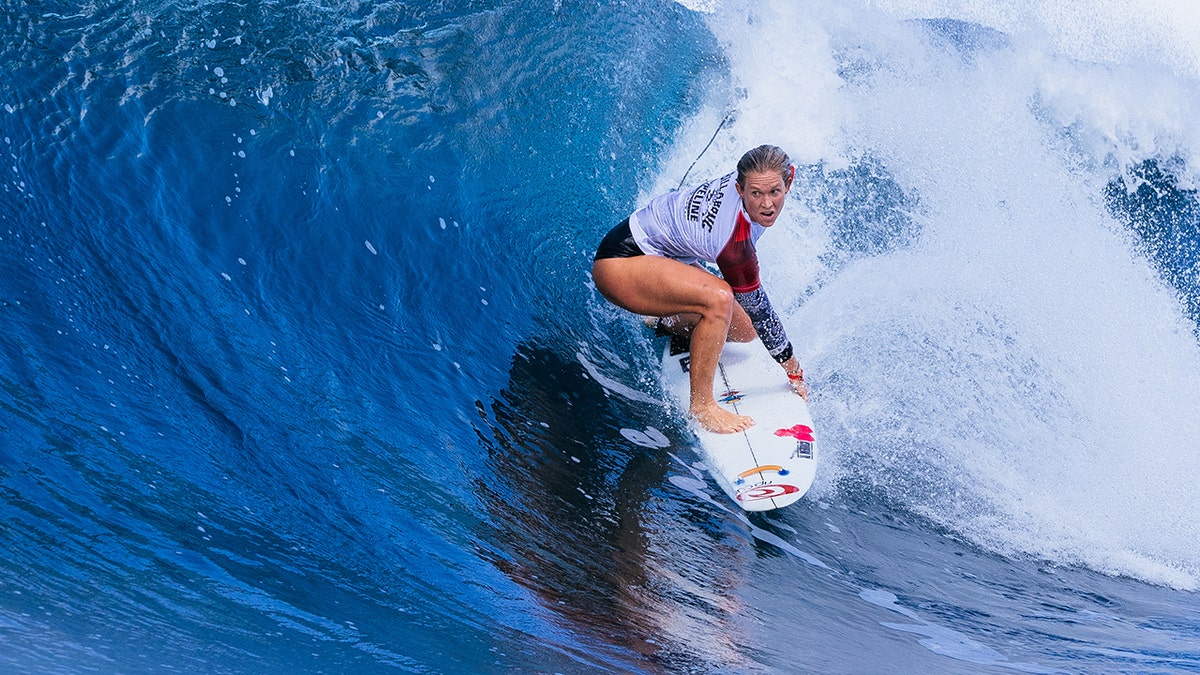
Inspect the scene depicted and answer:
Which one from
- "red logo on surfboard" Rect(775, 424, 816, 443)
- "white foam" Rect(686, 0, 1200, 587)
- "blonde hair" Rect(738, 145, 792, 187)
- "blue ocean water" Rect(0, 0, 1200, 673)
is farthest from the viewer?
"white foam" Rect(686, 0, 1200, 587)

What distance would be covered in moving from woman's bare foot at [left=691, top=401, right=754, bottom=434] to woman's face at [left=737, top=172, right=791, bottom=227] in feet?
2.97

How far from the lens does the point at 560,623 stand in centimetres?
310

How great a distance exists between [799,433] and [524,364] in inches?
52.0

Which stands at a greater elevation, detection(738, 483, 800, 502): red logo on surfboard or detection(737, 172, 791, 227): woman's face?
detection(737, 172, 791, 227): woman's face

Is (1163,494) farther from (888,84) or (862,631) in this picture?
(888,84)

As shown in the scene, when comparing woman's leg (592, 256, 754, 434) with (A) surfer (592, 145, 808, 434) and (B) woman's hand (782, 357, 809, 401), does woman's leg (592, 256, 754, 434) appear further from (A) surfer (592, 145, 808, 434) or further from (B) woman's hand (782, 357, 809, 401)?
(B) woman's hand (782, 357, 809, 401)

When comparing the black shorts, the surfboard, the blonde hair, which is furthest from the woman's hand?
the blonde hair

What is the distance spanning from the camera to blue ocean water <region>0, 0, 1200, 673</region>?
2.98 meters

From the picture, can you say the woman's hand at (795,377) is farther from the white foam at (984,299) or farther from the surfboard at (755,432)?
the white foam at (984,299)

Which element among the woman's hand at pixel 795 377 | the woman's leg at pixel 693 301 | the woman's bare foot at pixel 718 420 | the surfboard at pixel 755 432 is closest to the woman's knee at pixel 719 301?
the woman's leg at pixel 693 301

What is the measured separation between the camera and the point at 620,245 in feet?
14.4

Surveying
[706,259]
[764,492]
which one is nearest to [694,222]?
[706,259]

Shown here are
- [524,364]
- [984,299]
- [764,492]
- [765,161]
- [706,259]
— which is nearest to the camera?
[765,161]

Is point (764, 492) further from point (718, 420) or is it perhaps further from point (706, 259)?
point (706, 259)
